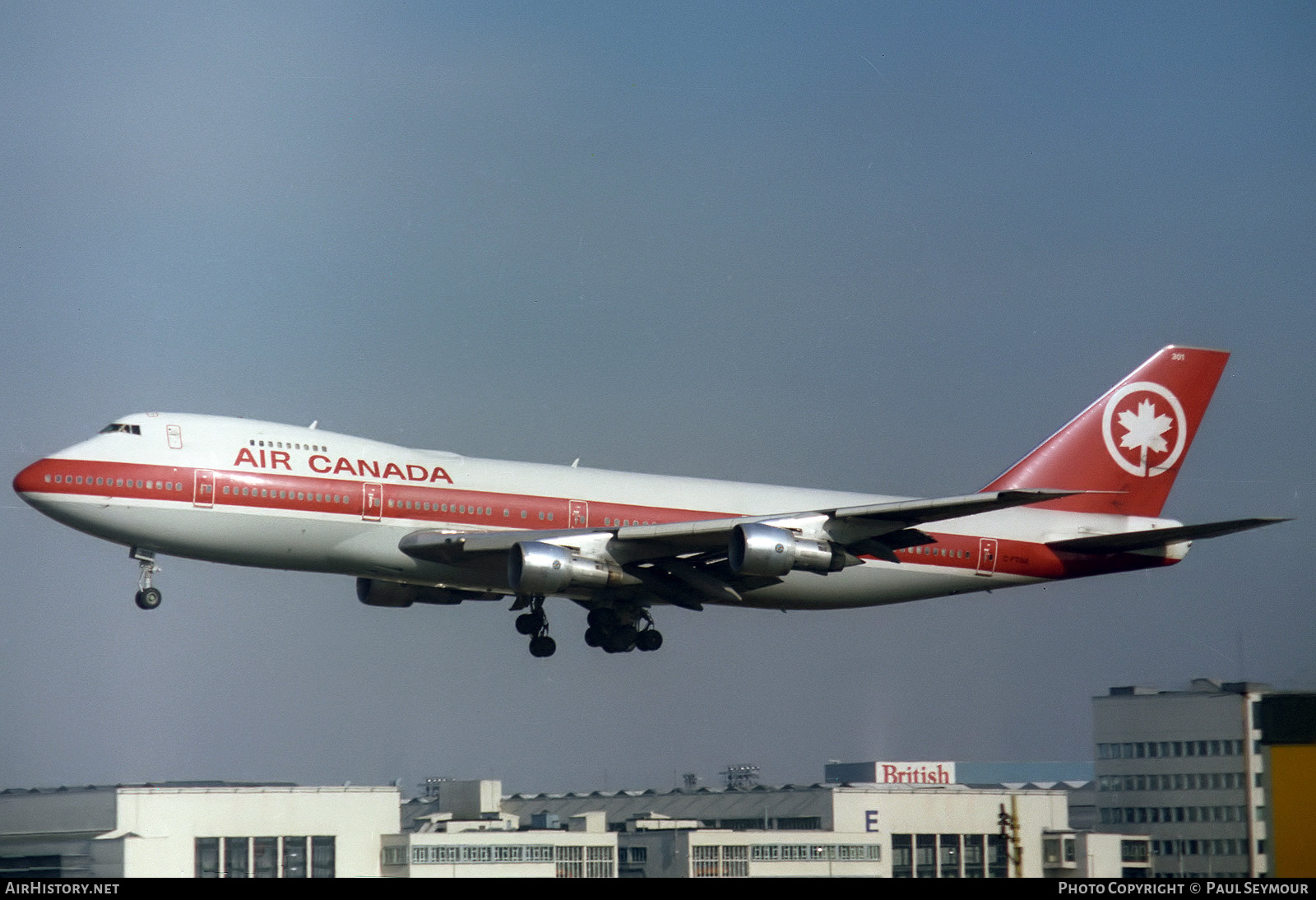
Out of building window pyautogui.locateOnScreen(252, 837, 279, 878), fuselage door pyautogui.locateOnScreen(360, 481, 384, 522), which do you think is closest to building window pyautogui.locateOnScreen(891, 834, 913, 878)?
building window pyautogui.locateOnScreen(252, 837, 279, 878)

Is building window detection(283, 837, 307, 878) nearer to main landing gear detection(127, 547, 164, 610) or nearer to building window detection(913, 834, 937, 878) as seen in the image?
main landing gear detection(127, 547, 164, 610)

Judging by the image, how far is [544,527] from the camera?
4472cm

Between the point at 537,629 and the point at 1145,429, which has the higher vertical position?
the point at 1145,429

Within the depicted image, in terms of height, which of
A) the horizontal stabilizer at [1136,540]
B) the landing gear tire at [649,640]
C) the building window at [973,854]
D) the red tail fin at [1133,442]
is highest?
the red tail fin at [1133,442]

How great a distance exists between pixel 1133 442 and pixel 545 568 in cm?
2198

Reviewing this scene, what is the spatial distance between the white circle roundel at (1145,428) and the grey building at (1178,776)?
7.44 m

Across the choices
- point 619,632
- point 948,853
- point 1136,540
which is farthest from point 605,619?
point 948,853

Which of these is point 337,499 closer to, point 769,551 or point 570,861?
point 769,551

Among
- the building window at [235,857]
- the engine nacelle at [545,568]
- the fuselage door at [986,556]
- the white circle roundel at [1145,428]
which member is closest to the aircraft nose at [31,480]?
the engine nacelle at [545,568]

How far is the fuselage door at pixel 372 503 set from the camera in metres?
42.4

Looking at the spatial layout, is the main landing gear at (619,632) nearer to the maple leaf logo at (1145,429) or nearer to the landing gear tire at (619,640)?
the landing gear tire at (619,640)

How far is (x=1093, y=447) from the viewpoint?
52.2 metres
